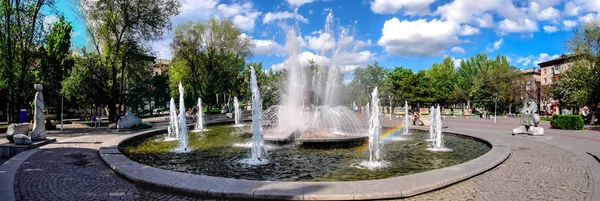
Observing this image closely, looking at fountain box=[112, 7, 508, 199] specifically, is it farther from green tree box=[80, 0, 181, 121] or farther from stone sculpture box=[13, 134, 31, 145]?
green tree box=[80, 0, 181, 121]

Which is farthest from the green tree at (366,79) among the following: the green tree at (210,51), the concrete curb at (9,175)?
the concrete curb at (9,175)

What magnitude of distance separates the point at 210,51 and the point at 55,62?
62.8 ft

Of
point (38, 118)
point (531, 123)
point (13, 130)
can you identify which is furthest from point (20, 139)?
point (531, 123)

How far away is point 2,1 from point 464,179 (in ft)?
104

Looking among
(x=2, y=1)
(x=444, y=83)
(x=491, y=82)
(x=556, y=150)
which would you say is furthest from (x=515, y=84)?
(x=2, y=1)

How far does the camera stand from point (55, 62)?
128 feet

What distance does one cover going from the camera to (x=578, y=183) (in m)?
7.70

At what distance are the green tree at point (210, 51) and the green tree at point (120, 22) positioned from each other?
1451 centimetres

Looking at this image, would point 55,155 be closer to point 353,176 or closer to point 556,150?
point 353,176

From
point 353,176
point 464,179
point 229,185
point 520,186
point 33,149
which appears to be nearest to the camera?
point 229,185

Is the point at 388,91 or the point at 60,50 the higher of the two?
the point at 60,50

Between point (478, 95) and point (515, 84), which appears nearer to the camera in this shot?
point (515, 84)

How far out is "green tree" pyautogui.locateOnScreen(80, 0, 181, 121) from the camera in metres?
30.2

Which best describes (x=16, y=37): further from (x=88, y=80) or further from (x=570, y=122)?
(x=570, y=122)
